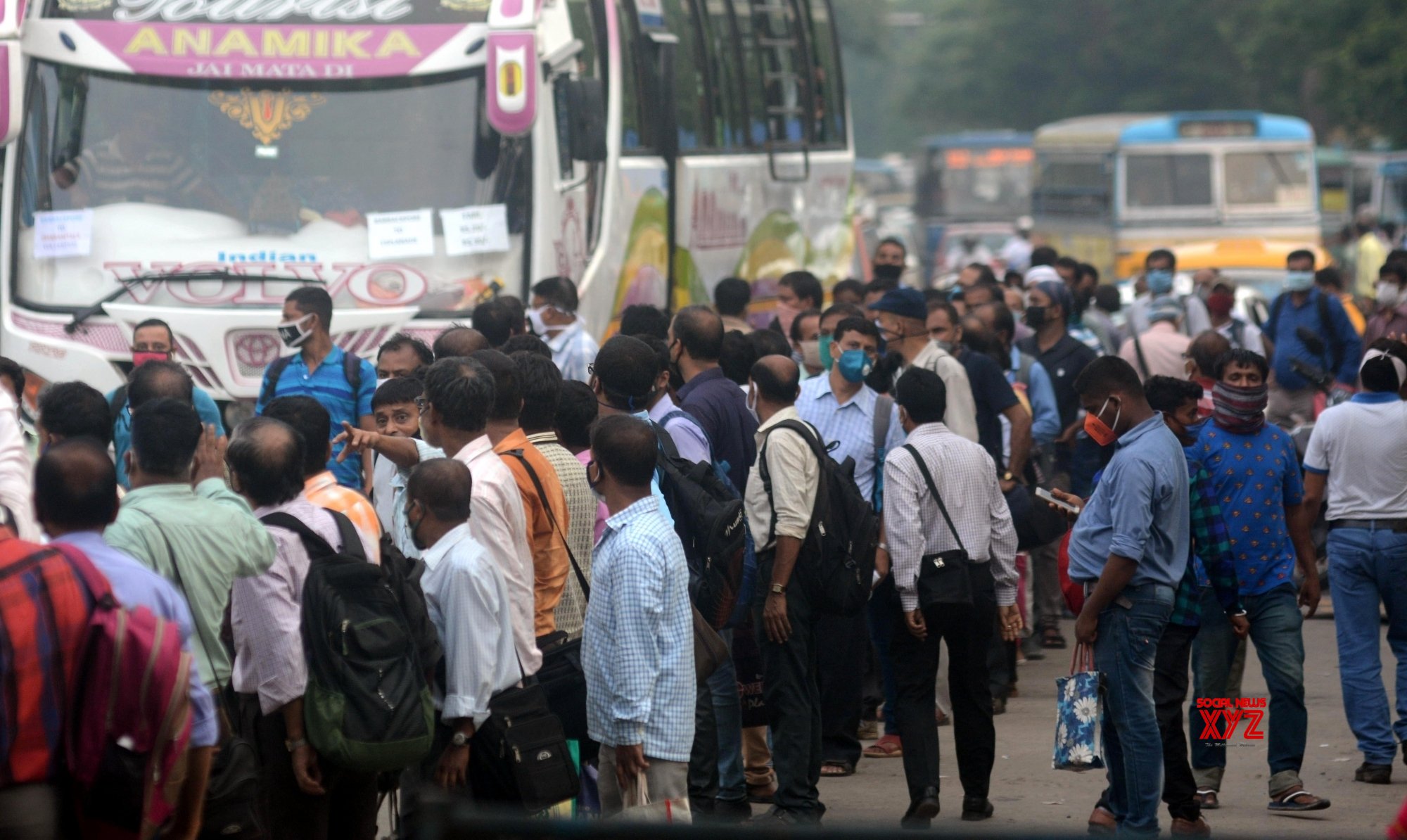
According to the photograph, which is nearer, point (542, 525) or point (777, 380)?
point (542, 525)

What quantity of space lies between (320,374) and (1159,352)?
5.32 m

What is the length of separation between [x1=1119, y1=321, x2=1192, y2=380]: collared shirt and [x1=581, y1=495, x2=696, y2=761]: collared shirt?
6.39 metres

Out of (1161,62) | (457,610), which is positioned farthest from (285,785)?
(1161,62)

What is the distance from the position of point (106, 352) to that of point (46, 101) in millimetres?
1456

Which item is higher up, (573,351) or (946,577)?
(573,351)

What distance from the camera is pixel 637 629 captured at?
5379 millimetres

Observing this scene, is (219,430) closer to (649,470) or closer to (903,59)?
(649,470)

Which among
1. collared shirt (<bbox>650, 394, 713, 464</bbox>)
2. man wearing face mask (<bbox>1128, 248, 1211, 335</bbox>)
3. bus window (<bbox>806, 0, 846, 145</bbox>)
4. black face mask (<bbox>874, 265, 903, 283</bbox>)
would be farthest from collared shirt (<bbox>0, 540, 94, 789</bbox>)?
bus window (<bbox>806, 0, 846, 145</bbox>)

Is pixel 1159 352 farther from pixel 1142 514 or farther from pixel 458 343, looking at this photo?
pixel 458 343

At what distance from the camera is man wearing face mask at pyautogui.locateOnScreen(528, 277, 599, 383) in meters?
9.34

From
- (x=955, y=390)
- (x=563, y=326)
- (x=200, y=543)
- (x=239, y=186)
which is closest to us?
(x=200, y=543)

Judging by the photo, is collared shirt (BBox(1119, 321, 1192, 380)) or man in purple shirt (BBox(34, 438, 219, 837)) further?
collared shirt (BBox(1119, 321, 1192, 380))

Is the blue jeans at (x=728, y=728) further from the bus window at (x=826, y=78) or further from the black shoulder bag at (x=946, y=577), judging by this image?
the bus window at (x=826, y=78)

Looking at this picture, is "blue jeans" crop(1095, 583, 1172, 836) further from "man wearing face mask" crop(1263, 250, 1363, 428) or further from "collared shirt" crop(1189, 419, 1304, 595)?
"man wearing face mask" crop(1263, 250, 1363, 428)
